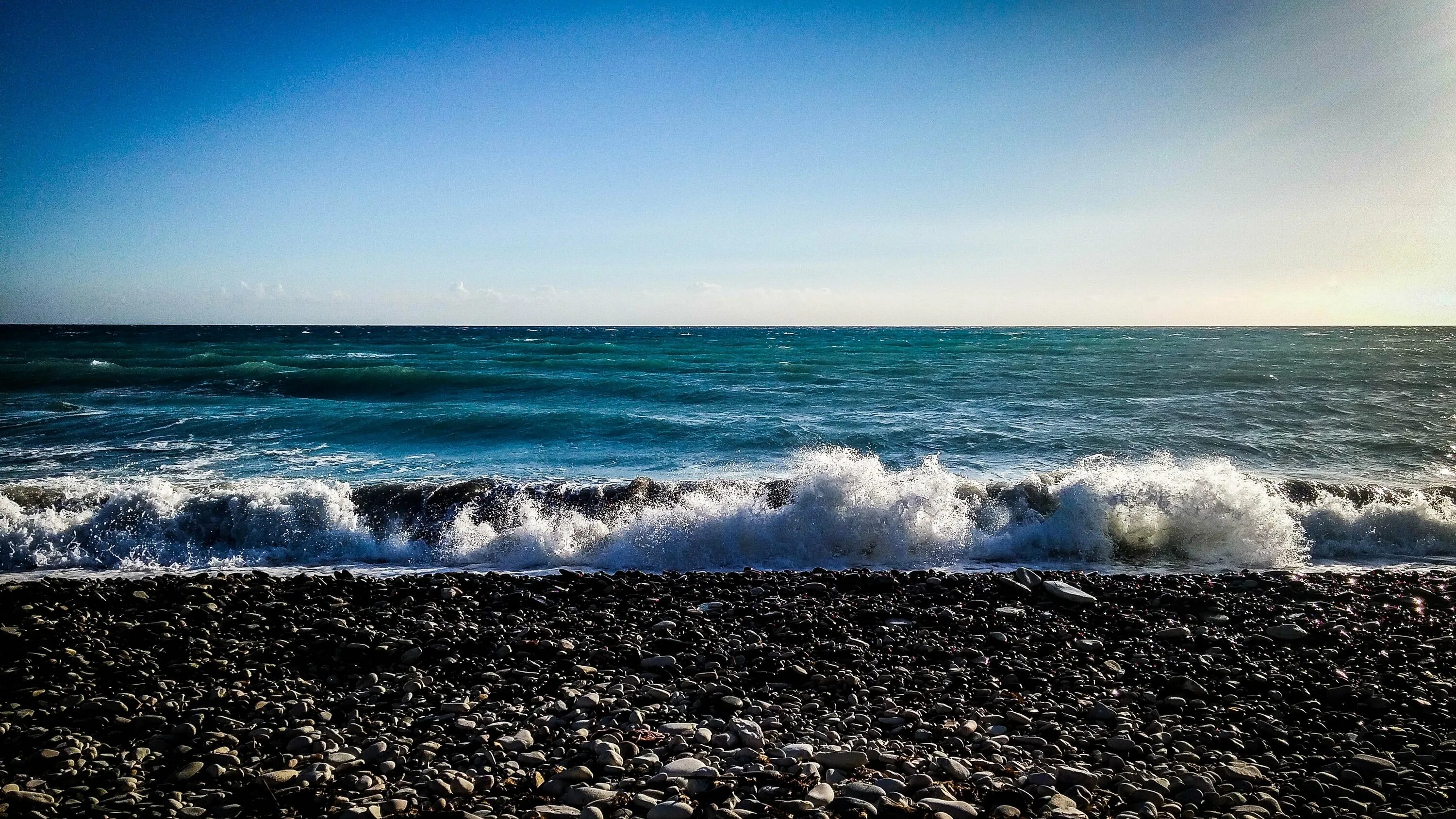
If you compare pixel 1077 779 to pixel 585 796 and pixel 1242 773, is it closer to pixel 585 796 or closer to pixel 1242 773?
pixel 1242 773

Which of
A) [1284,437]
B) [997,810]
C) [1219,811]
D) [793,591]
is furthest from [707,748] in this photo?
[1284,437]

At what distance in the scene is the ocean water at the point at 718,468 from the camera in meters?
9.04

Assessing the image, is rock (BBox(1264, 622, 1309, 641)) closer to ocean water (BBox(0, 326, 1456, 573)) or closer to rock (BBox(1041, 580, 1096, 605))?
rock (BBox(1041, 580, 1096, 605))

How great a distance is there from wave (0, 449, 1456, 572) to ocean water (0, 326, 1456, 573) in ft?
0.11

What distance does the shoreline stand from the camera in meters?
3.59

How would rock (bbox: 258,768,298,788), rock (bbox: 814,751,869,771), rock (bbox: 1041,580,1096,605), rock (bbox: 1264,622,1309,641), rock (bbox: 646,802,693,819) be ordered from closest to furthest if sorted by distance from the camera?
rock (bbox: 646,802,693,819) < rock (bbox: 258,768,298,788) < rock (bbox: 814,751,869,771) < rock (bbox: 1264,622,1309,641) < rock (bbox: 1041,580,1096,605)

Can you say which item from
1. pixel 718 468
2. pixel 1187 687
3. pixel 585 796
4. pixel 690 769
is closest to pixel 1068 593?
pixel 1187 687

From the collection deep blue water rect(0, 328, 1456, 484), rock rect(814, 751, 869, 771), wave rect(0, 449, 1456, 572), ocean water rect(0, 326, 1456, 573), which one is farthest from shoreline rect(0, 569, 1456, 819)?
deep blue water rect(0, 328, 1456, 484)

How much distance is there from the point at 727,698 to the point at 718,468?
27.8 ft

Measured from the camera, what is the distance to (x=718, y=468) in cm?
1310

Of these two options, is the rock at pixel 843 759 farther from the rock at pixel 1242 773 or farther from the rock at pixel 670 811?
the rock at pixel 1242 773

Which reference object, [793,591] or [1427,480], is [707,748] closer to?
[793,591]

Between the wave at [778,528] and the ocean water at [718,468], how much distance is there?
0.03m

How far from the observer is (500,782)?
3.65m
